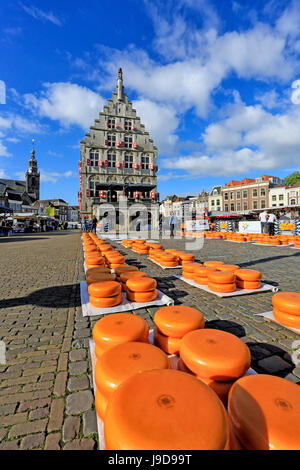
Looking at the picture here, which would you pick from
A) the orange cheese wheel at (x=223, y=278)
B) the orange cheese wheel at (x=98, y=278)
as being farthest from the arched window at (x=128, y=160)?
the orange cheese wheel at (x=223, y=278)

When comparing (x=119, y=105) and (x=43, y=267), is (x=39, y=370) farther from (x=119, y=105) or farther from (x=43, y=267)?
(x=119, y=105)

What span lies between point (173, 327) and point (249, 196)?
194 ft

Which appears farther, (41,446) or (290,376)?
(290,376)

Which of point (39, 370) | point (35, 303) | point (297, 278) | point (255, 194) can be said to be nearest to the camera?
point (39, 370)

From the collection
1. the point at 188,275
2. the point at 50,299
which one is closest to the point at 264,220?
the point at 188,275

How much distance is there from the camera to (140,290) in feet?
13.9

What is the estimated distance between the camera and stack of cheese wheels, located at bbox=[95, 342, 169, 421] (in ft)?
5.41

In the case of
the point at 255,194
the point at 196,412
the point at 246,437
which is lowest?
the point at 246,437

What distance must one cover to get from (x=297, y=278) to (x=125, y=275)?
5.16m

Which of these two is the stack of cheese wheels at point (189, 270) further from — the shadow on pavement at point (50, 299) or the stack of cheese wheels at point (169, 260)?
the shadow on pavement at point (50, 299)

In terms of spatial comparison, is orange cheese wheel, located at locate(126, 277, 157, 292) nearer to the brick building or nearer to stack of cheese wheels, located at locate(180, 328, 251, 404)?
stack of cheese wheels, located at locate(180, 328, 251, 404)

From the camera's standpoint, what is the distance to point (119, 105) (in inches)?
1554
